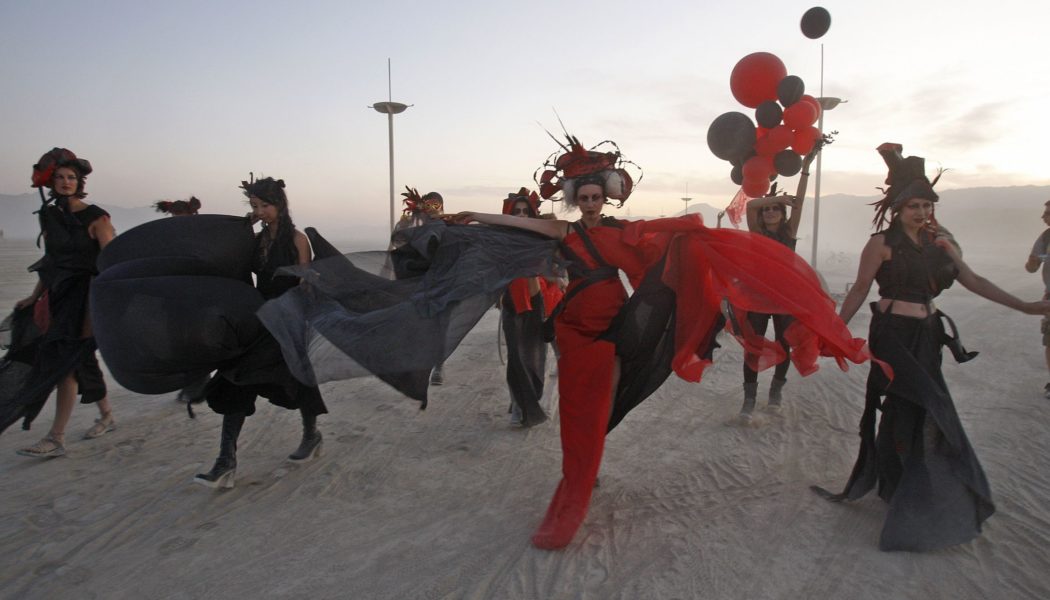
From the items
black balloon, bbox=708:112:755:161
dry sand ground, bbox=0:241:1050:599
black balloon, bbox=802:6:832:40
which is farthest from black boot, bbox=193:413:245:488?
black balloon, bbox=802:6:832:40

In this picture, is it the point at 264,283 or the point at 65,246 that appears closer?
the point at 264,283

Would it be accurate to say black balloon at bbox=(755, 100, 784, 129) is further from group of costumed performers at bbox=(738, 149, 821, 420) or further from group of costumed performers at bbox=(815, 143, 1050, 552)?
group of costumed performers at bbox=(815, 143, 1050, 552)

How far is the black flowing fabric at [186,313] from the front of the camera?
11.7ft

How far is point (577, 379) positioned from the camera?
372cm

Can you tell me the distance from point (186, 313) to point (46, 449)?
2.26 m

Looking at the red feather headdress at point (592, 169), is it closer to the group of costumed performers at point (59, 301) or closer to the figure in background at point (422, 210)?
the figure in background at point (422, 210)

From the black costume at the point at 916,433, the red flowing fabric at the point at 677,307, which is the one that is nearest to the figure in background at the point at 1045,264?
the black costume at the point at 916,433

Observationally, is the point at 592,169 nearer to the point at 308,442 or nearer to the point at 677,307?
the point at 677,307

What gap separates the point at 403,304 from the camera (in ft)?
12.0

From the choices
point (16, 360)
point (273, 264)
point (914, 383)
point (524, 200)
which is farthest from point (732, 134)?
point (16, 360)

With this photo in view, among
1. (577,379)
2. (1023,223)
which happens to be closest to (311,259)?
(577,379)

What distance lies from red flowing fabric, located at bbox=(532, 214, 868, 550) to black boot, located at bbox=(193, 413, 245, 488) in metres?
2.17

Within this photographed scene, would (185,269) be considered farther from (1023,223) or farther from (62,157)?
(1023,223)

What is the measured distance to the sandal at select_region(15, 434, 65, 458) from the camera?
15.4 feet
